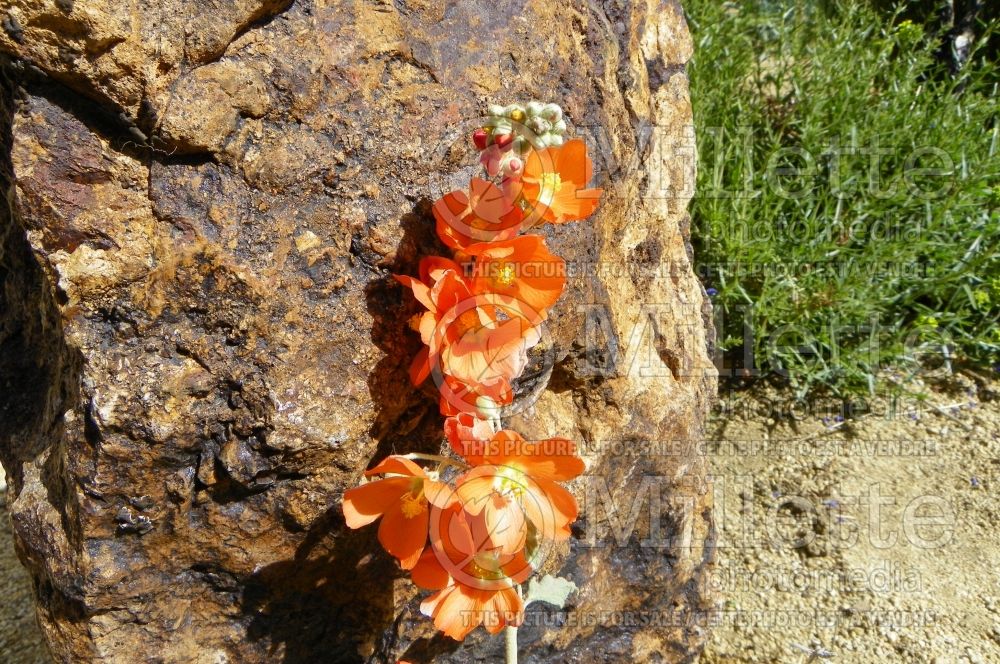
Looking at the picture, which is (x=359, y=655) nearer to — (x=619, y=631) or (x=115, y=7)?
(x=619, y=631)

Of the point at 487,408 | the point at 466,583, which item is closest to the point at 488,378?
the point at 487,408

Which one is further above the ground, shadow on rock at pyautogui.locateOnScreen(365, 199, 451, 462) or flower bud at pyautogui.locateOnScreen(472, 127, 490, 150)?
flower bud at pyautogui.locateOnScreen(472, 127, 490, 150)

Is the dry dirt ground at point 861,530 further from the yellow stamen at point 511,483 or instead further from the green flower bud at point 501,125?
the green flower bud at point 501,125

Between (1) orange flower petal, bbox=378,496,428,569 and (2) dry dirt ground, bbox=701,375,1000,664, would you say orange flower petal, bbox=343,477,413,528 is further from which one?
(2) dry dirt ground, bbox=701,375,1000,664

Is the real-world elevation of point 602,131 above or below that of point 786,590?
above

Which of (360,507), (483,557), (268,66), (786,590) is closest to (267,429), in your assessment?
(360,507)

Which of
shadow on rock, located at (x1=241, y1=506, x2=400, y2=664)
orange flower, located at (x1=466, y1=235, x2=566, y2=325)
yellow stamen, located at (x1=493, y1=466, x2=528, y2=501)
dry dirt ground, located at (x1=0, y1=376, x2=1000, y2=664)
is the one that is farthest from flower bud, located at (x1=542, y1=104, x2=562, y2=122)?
dry dirt ground, located at (x1=0, y1=376, x2=1000, y2=664)
